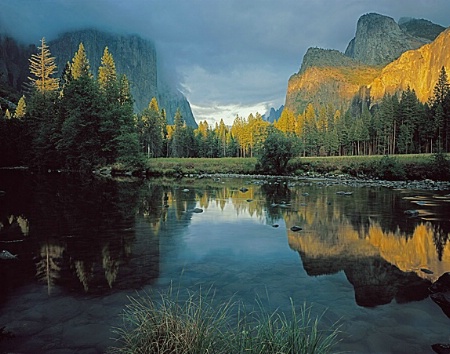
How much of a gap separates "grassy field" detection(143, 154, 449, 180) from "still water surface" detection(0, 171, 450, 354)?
26984 millimetres

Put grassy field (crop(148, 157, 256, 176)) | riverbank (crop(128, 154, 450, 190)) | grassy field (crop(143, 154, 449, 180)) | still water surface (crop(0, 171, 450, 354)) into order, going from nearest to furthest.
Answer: still water surface (crop(0, 171, 450, 354)) < riverbank (crop(128, 154, 450, 190)) < grassy field (crop(143, 154, 449, 180)) < grassy field (crop(148, 157, 256, 176))

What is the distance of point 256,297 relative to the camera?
7230 millimetres

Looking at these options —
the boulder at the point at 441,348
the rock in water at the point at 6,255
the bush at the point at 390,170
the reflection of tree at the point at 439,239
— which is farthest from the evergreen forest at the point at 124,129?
the boulder at the point at 441,348

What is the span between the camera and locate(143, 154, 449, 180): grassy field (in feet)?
137

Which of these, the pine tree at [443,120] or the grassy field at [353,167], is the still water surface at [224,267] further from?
the pine tree at [443,120]

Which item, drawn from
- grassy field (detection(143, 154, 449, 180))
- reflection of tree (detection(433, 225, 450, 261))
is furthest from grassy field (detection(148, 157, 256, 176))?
reflection of tree (detection(433, 225, 450, 261))

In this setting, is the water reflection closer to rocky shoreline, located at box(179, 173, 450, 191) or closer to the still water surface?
the still water surface

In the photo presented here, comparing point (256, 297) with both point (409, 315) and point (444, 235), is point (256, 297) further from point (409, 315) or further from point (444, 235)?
point (444, 235)

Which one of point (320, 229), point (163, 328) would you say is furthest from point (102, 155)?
point (163, 328)

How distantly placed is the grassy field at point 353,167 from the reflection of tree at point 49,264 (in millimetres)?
41440

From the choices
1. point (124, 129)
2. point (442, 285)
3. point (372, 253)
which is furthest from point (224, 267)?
point (124, 129)

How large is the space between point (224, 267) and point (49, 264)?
4694 millimetres

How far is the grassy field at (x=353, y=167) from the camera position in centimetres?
4184

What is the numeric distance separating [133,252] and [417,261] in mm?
8572
